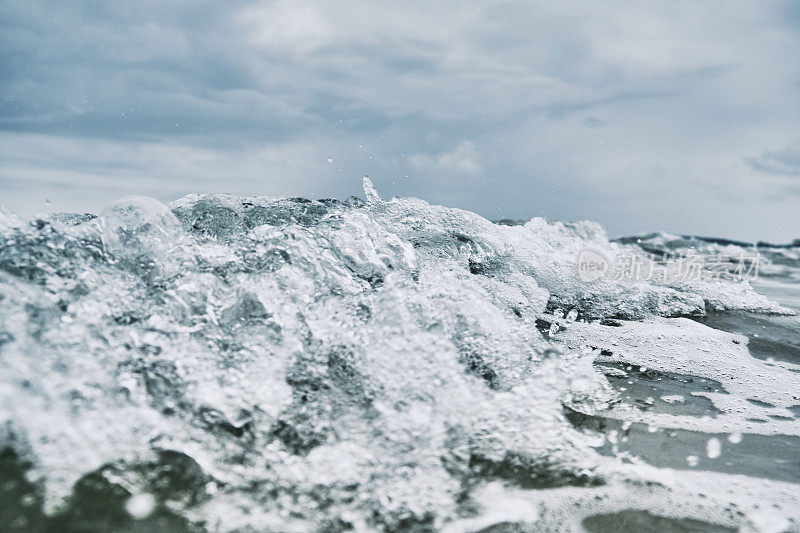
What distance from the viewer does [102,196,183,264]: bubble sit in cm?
260

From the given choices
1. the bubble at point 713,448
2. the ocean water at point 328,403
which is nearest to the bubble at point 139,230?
the ocean water at point 328,403

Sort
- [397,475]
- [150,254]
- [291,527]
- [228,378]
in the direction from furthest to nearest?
[150,254]
[228,378]
[397,475]
[291,527]

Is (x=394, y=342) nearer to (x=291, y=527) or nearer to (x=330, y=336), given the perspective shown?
(x=330, y=336)

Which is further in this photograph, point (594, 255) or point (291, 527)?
point (594, 255)

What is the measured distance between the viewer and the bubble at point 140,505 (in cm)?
133

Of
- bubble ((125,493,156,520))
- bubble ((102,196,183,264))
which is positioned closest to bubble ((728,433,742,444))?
bubble ((125,493,156,520))

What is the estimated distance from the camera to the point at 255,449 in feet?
5.49

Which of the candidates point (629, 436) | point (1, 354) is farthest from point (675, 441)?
point (1, 354)

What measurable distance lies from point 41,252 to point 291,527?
171 centimetres

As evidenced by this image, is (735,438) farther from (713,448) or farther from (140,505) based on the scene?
(140,505)

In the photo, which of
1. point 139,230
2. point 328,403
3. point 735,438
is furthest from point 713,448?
point 139,230

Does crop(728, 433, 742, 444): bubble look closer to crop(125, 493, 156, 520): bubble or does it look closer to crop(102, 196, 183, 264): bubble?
crop(125, 493, 156, 520): bubble

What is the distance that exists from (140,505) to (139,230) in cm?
175

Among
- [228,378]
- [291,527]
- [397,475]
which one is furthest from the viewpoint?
[228,378]
